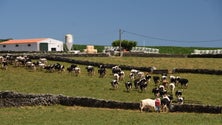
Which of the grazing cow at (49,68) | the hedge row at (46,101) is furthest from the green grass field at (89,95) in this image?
the grazing cow at (49,68)

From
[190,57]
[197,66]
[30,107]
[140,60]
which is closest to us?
[30,107]

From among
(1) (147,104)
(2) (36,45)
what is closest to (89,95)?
(1) (147,104)

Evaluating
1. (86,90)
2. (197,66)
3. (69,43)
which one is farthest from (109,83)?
(69,43)

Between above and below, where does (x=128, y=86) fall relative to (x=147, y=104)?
above

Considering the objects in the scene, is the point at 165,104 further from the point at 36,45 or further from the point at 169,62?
the point at 36,45

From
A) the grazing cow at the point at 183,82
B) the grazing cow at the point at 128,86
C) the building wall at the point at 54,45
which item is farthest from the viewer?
the building wall at the point at 54,45

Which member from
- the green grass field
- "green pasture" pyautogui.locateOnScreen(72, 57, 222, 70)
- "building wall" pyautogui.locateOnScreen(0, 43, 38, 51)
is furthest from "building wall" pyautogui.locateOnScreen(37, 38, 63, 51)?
the green grass field

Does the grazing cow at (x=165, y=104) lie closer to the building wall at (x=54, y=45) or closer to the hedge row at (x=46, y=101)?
the hedge row at (x=46, y=101)

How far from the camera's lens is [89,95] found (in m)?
37.1

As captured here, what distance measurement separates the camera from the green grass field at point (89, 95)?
91.4ft

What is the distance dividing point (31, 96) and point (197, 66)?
29.3m

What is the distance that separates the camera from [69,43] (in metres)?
110

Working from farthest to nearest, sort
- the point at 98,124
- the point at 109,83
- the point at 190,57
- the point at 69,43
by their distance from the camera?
the point at 69,43, the point at 190,57, the point at 109,83, the point at 98,124

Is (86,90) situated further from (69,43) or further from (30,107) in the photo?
(69,43)
